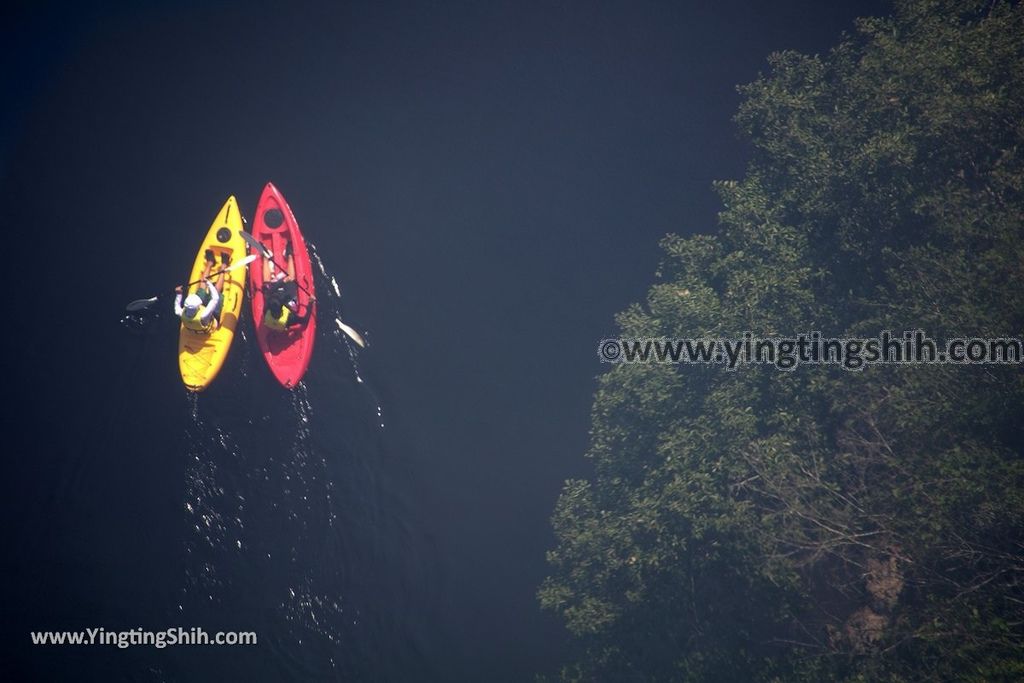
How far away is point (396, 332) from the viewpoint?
16125mm

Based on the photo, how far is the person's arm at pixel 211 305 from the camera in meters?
14.2

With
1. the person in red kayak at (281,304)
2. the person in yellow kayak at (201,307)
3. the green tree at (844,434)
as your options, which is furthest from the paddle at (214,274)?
the green tree at (844,434)

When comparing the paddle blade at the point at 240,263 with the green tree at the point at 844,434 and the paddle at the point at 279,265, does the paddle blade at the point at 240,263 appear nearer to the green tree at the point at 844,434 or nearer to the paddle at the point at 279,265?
the paddle at the point at 279,265

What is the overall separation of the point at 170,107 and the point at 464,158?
6617 millimetres

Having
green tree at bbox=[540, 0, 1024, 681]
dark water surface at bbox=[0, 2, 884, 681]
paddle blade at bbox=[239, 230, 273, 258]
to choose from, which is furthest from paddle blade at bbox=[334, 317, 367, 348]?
green tree at bbox=[540, 0, 1024, 681]

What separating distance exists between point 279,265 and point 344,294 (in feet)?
4.88

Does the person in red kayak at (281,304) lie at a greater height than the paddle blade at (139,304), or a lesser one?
lesser

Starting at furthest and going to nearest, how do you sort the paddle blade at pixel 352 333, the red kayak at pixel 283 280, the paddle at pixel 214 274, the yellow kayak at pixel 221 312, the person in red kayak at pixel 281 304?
the paddle blade at pixel 352 333, the paddle at pixel 214 274, the red kayak at pixel 283 280, the person in red kayak at pixel 281 304, the yellow kayak at pixel 221 312

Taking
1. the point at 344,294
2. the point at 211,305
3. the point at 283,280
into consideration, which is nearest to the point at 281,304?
the point at 283,280

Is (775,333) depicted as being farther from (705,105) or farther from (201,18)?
(201,18)

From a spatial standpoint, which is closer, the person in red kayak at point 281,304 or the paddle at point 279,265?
the person in red kayak at point 281,304

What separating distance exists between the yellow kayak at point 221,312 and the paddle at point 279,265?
0.40m

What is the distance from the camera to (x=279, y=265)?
15.2 meters

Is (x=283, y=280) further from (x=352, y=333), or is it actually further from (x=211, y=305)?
(x=352, y=333)
